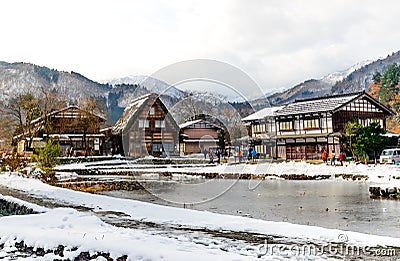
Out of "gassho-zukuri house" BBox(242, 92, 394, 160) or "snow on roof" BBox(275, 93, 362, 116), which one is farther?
"snow on roof" BBox(275, 93, 362, 116)

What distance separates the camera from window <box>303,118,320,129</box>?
41.5 meters

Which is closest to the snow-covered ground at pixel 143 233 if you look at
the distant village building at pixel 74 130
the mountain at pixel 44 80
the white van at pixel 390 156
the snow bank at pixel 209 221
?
the snow bank at pixel 209 221

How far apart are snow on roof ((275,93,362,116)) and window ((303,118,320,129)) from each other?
94 cm

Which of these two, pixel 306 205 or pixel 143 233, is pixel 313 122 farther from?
pixel 143 233

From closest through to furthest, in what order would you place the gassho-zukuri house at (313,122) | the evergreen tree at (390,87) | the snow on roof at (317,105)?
the gassho-zukuri house at (313,122), the snow on roof at (317,105), the evergreen tree at (390,87)

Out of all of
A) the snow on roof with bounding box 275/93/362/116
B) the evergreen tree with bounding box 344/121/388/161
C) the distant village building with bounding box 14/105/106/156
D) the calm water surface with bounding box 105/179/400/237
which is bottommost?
the calm water surface with bounding box 105/179/400/237

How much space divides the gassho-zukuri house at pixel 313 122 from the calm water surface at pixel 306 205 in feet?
74.9

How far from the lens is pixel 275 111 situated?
1828 inches

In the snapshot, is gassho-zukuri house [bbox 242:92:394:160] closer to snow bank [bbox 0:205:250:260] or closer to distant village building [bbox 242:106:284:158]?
distant village building [bbox 242:106:284:158]

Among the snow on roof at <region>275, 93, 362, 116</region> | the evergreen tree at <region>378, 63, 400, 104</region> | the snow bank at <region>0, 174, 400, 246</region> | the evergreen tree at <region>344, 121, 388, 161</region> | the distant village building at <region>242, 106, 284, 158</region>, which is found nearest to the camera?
the snow bank at <region>0, 174, 400, 246</region>

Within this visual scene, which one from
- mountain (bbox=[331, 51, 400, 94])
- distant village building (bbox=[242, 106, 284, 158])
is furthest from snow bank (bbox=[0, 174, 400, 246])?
mountain (bbox=[331, 51, 400, 94])

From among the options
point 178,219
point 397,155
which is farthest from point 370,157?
point 178,219

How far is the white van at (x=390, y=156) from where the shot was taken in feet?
96.8

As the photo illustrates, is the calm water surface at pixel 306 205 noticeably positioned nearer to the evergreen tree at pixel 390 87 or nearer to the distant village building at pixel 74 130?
the distant village building at pixel 74 130
